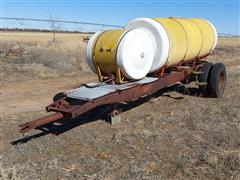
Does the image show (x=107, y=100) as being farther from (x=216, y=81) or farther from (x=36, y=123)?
(x=216, y=81)

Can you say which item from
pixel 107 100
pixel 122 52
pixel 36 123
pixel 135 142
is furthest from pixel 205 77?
pixel 36 123

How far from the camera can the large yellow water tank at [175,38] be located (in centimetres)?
797

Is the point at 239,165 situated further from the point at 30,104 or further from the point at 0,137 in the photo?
the point at 30,104

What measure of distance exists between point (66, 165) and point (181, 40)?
4267 mm

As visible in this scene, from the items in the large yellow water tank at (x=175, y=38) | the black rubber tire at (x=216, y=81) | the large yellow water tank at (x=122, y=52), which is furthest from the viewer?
the black rubber tire at (x=216, y=81)

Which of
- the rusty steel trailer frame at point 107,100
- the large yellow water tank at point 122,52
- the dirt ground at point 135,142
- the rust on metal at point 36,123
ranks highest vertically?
the large yellow water tank at point 122,52

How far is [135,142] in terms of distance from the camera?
21.0 feet

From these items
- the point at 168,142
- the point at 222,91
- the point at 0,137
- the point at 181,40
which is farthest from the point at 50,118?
the point at 222,91

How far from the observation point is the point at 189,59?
9523 mm

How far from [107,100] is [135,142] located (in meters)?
0.86

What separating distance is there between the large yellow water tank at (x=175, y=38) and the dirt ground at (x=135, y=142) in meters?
1.09

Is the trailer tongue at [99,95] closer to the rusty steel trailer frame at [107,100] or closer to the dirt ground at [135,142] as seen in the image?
the rusty steel trailer frame at [107,100]

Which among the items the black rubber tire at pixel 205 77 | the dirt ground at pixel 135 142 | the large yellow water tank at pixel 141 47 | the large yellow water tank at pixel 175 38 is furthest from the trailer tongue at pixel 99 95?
the black rubber tire at pixel 205 77

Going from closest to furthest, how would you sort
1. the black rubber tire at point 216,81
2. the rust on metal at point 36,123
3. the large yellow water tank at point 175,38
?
1. the rust on metal at point 36,123
2. the large yellow water tank at point 175,38
3. the black rubber tire at point 216,81
